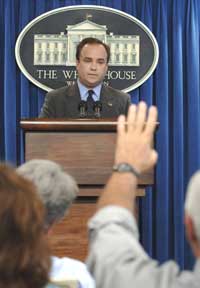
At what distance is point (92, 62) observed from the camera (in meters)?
4.00

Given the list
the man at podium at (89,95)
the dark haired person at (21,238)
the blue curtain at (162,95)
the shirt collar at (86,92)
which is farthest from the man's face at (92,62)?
the dark haired person at (21,238)

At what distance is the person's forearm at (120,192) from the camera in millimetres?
1164

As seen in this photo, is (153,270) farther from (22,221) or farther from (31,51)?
(31,51)

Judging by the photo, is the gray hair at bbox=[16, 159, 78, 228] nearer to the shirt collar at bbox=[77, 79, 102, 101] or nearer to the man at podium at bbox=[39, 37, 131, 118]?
the man at podium at bbox=[39, 37, 131, 118]

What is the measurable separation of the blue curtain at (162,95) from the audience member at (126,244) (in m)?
4.05

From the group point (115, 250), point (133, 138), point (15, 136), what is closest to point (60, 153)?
point (133, 138)

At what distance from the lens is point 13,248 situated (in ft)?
3.32

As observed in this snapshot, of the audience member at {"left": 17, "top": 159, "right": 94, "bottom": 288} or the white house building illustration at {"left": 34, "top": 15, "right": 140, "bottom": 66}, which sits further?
the white house building illustration at {"left": 34, "top": 15, "right": 140, "bottom": 66}

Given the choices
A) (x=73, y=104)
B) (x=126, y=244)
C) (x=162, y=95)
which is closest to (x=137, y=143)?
(x=126, y=244)

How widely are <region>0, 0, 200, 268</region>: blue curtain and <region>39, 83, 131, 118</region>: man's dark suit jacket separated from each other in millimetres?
1628

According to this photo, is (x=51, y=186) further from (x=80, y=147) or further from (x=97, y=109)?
(x=97, y=109)

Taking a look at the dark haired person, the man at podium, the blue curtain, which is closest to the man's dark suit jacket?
the man at podium

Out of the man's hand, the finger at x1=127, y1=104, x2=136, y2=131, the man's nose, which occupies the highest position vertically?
the man's nose

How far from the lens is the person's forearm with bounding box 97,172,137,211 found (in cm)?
116
